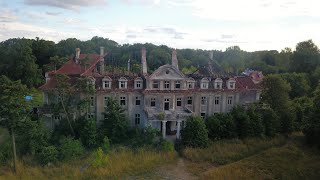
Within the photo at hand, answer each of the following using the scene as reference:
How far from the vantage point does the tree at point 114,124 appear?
35.1m

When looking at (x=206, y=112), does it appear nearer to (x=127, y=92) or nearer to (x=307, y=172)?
(x=127, y=92)

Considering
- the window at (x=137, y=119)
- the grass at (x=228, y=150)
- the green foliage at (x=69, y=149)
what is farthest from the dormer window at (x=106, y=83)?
the grass at (x=228, y=150)

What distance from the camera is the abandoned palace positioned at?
36.8 meters

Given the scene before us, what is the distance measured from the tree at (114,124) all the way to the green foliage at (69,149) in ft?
11.7

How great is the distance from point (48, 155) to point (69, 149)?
2.05 m

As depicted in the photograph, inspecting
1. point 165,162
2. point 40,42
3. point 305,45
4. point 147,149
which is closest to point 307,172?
point 165,162

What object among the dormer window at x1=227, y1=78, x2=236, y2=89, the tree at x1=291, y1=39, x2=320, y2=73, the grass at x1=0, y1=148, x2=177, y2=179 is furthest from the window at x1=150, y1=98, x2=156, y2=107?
the tree at x1=291, y1=39, x2=320, y2=73

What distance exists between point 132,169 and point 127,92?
35.2 ft

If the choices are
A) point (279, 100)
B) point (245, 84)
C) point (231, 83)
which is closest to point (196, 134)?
point (231, 83)

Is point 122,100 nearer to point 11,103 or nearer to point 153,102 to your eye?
point 153,102

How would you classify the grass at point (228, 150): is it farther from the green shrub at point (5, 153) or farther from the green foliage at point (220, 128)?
the green shrub at point (5, 153)

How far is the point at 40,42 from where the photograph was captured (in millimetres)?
79312

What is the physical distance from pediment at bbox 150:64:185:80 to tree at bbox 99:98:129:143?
18.8 feet

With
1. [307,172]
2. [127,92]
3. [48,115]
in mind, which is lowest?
[307,172]
